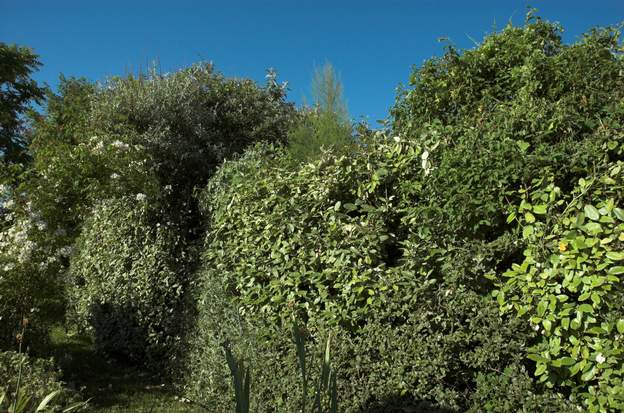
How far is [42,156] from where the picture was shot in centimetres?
753

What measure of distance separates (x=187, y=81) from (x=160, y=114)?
1.23 meters

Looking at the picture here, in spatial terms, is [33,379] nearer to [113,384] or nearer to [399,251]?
[113,384]

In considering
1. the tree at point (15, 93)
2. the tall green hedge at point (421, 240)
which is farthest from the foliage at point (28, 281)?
the tree at point (15, 93)

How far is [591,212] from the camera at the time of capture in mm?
2996

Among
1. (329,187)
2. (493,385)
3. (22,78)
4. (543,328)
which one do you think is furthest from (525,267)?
(22,78)

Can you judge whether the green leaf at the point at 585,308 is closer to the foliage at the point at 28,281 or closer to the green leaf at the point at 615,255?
the green leaf at the point at 615,255

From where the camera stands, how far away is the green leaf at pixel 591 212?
2.97 metres

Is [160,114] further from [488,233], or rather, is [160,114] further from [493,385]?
[493,385]

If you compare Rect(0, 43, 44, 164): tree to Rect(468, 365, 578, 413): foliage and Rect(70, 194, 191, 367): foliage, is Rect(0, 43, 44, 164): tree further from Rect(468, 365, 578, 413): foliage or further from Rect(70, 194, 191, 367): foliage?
Rect(468, 365, 578, 413): foliage

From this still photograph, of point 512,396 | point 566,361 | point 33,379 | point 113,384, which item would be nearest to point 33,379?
point 33,379

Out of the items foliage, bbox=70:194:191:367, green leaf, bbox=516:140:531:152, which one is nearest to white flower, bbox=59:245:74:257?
foliage, bbox=70:194:191:367

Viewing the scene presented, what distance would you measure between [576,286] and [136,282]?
5337mm

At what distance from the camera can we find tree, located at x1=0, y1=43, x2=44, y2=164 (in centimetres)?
2230

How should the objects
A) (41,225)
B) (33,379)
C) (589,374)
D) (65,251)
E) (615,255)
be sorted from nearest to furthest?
1. (615,255)
2. (589,374)
3. (33,379)
4. (41,225)
5. (65,251)
